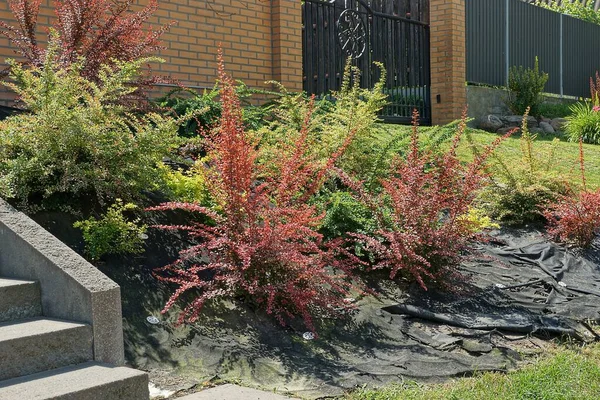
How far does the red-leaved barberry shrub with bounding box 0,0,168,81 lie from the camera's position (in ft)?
21.8

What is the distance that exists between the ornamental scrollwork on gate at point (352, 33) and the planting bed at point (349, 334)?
6.37 metres

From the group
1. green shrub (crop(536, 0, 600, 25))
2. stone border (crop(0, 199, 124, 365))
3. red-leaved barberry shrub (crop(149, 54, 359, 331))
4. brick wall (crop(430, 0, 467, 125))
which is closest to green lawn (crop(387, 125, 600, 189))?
brick wall (crop(430, 0, 467, 125))

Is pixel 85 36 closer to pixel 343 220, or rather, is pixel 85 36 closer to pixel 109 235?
pixel 109 235

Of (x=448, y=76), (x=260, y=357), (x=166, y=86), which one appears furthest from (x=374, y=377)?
(x=448, y=76)

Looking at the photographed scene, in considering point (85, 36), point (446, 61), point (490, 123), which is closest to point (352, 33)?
point (446, 61)

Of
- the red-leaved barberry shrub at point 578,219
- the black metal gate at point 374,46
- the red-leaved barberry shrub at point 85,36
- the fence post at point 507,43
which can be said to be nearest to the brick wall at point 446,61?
the black metal gate at point 374,46

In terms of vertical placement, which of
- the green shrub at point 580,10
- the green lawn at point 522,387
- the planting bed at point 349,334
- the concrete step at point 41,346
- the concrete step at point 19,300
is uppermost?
the green shrub at point 580,10

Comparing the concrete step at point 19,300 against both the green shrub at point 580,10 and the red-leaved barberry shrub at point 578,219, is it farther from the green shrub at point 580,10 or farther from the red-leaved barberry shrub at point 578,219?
the green shrub at point 580,10

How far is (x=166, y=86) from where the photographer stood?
907 cm

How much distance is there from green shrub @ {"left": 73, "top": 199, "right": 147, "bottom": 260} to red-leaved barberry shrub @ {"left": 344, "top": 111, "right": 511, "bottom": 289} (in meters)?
1.77

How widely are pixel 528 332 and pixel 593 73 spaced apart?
1735 centimetres

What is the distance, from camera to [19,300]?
4.06 meters

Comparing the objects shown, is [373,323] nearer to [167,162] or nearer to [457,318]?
[457,318]

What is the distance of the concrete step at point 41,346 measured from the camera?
3.54m
